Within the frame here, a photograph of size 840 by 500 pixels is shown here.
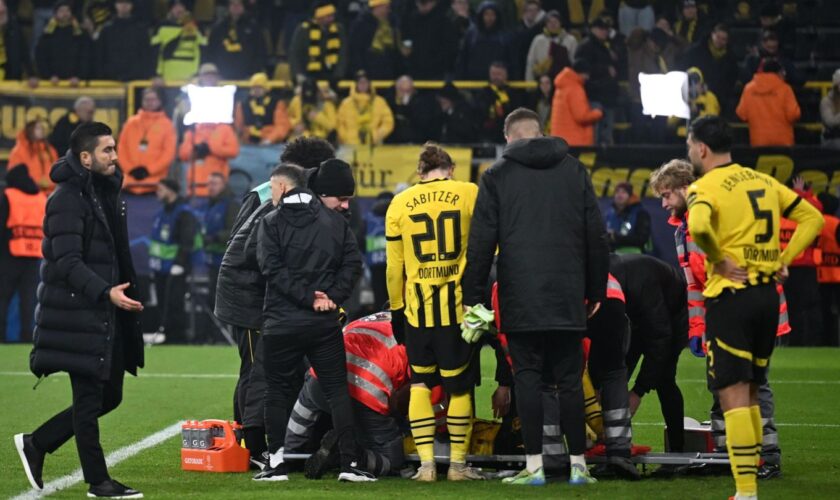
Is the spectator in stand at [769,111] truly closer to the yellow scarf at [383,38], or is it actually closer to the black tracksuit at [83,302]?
the yellow scarf at [383,38]

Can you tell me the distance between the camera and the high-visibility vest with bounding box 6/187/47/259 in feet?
64.9

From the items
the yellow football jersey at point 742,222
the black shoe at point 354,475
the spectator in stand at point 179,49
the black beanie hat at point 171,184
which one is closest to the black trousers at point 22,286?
the black beanie hat at point 171,184

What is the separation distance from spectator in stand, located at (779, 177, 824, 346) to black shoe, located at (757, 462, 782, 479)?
10514 mm

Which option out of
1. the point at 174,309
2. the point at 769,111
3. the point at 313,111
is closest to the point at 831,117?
the point at 769,111

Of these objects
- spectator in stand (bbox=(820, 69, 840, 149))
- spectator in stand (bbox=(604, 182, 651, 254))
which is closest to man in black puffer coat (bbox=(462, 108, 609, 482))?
spectator in stand (bbox=(604, 182, 651, 254))

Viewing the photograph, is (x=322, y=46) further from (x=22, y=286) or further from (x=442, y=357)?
(x=442, y=357)

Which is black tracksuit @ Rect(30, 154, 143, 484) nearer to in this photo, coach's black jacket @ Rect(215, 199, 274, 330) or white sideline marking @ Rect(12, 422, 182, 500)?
white sideline marking @ Rect(12, 422, 182, 500)

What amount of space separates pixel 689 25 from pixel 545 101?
2.96 metres

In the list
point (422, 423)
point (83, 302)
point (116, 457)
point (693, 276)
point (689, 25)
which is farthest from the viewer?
point (689, 25)

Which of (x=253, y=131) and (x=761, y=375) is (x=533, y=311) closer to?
(x=761, y=375)

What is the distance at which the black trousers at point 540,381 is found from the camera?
7895 mm

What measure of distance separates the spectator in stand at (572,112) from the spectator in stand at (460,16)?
2.65m

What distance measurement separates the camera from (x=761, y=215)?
284 inches

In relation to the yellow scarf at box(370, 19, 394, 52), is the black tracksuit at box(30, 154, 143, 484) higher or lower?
lower
